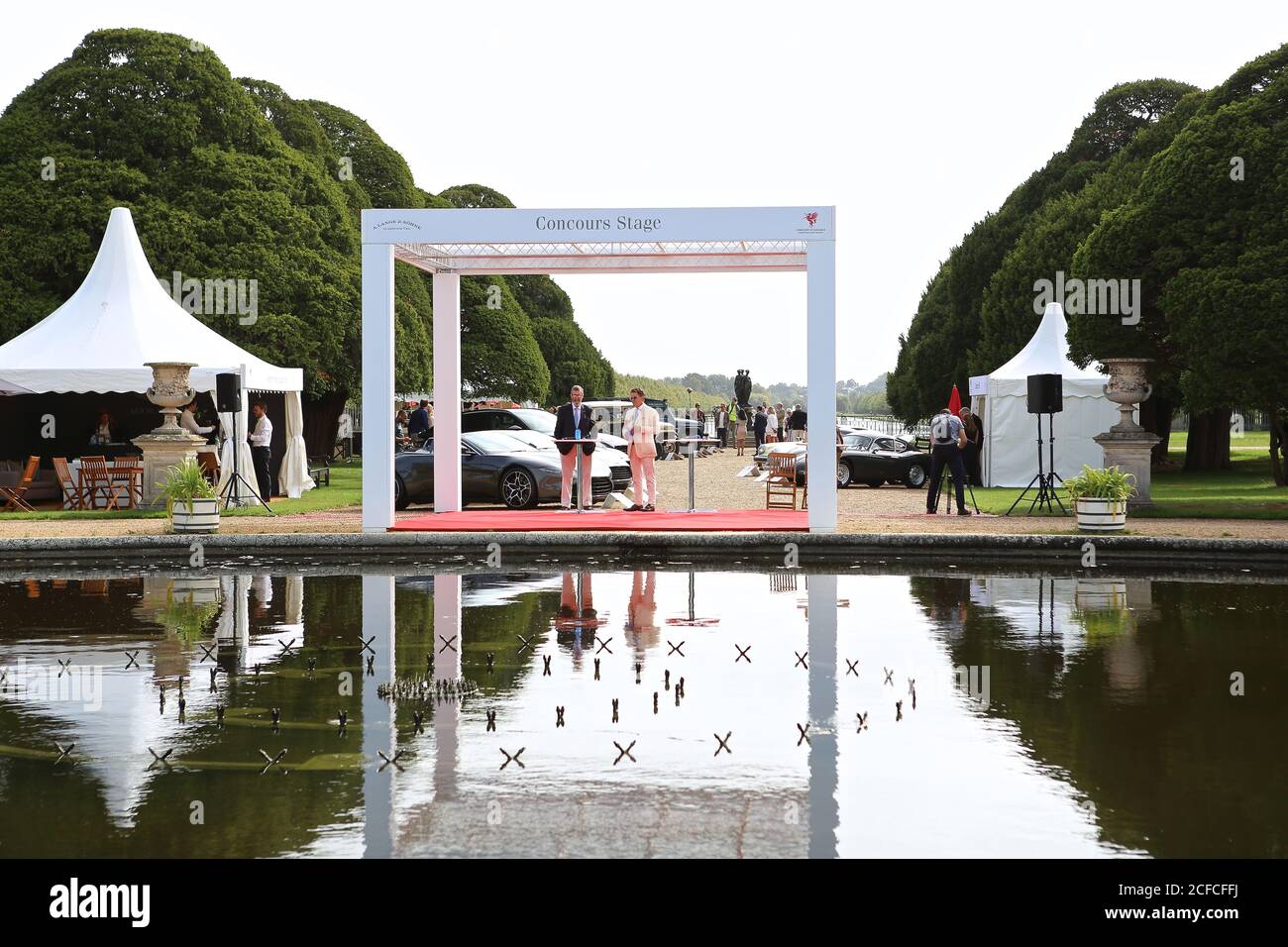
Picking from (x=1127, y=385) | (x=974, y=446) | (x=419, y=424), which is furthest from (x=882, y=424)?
(x=1127, y=385)

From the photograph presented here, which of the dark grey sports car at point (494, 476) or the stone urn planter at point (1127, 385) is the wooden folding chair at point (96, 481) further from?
the stone urn planter at point (1127, 385)

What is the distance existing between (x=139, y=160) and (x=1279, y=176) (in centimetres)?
2405

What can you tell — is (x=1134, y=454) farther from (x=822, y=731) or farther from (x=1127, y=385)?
(x=822, y=731)

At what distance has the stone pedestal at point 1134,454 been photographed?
2084cm

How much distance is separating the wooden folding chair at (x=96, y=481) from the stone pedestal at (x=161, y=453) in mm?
987

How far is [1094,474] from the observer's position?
17.1m

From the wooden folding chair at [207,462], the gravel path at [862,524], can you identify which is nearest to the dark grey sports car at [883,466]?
the gravel path at [862,524]

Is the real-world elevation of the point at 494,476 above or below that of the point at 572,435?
below

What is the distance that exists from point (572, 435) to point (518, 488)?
2090mm

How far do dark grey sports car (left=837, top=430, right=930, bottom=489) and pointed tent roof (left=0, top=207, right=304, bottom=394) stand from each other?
11.7 meters

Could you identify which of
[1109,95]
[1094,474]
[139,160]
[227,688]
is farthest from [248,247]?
[1109,95]

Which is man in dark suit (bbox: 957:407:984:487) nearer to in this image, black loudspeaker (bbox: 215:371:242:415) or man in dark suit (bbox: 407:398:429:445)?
man in dark suit (bbox: 407:398:429:445)

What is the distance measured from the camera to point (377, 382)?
1769 cm
